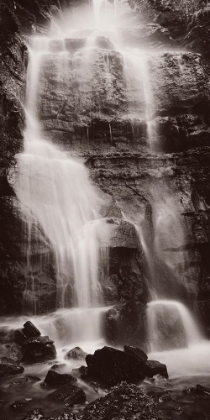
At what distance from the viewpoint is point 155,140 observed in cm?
1892

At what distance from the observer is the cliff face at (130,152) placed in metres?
12.7

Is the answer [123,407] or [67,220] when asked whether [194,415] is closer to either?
[123,407]

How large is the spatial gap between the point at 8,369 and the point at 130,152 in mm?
13037

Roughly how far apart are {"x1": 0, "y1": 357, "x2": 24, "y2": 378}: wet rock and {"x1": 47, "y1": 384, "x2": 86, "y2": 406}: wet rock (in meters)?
1.76

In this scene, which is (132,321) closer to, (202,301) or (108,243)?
(108,243)

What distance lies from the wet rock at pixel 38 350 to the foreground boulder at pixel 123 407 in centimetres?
333

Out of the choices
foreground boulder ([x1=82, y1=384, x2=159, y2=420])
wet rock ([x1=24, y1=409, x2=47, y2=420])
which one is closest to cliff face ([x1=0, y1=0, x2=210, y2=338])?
foreground boulder ([x1=82, y1=384, x2=159, y2=420])

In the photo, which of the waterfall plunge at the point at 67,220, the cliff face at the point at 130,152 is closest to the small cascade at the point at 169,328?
the cliff face at the point at 130,152

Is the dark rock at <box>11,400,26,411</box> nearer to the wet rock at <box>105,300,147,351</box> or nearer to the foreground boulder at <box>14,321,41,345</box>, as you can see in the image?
the foreground boulder at <box>14,321,41,345</box>

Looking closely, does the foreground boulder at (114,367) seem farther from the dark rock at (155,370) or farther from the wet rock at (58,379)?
the wet rock at (58,379)

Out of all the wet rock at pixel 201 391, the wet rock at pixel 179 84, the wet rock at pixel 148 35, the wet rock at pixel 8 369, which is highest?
the wet rock at pixel 148 35

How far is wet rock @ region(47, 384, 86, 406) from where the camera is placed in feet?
21.1

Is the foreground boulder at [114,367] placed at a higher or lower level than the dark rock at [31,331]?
lower

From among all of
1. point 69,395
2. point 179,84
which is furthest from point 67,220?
point 179,84
